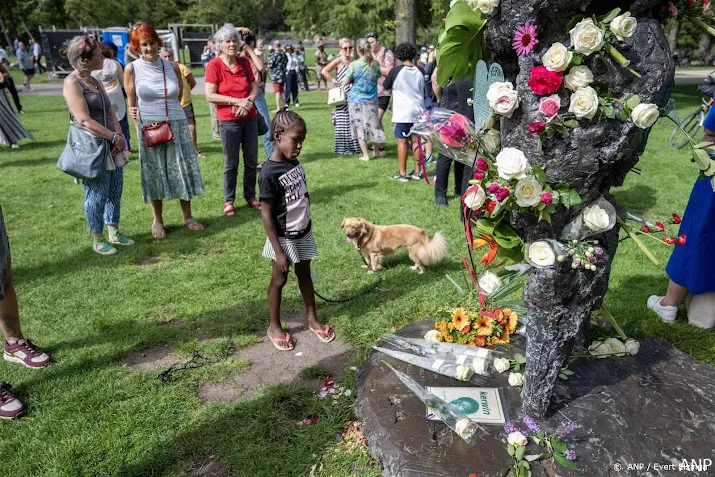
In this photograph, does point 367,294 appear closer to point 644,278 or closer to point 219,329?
point 219,329

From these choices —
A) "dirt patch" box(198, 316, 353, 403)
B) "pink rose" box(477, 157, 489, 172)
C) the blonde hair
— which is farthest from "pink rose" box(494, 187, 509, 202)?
the blonde hair

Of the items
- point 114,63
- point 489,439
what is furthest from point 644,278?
point 114,63

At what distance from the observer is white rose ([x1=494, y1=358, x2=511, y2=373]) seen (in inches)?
120

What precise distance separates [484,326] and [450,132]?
1367 mm

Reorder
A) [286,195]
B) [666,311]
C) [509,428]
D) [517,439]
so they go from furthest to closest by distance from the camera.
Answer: [666,311] < [286,195] < [509,428] < [517,439]

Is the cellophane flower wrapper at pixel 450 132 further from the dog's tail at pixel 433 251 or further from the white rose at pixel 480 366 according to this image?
the dog's tail at pixel 433 251

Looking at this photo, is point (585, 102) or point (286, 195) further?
point (286, 195)

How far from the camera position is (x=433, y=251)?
4.86 meters

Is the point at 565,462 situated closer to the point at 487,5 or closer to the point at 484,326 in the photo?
the point at 484,326

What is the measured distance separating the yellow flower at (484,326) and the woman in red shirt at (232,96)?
4.01m

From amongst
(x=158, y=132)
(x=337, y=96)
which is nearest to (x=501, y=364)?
(x=158, y=132)

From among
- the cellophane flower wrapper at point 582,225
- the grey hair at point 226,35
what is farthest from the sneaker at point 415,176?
the cellophane flower wrapper at point 582,225

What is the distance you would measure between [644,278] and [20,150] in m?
11.3

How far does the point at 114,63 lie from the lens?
8.11 meters
